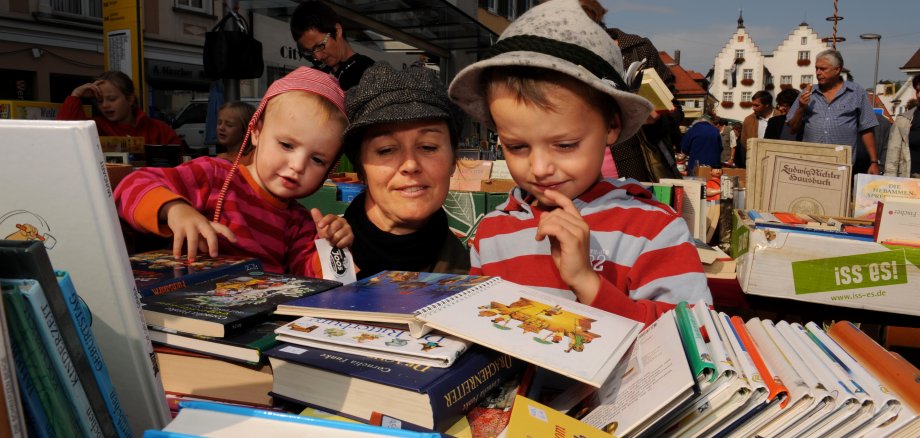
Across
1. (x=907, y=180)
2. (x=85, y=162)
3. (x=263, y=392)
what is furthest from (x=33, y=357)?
(x=907, y=180)

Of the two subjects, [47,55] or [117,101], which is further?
[47,55]

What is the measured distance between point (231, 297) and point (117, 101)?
171 inches

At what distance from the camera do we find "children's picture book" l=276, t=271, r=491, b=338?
966mm

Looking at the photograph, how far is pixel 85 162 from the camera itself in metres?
0.75

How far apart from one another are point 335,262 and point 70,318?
3.19 ft

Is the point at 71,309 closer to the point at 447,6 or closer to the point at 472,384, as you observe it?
the point at 472,384

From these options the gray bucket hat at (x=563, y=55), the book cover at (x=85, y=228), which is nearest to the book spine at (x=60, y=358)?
the book cover at (x=85, y=228)

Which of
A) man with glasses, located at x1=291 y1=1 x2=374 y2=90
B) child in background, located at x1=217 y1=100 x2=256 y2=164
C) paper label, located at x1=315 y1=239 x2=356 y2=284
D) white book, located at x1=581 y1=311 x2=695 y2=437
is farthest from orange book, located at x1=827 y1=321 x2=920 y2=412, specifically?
child in background, located at x1=217 y1=100 x2=256 y2=164

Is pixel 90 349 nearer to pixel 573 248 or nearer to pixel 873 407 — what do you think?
pixel 573 248

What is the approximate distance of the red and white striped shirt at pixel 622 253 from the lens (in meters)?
1.34

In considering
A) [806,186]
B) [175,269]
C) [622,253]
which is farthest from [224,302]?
[806,186]

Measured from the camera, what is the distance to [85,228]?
2.54 feet

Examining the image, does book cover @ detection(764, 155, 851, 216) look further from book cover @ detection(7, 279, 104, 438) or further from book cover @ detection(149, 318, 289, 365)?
book cover @ detection(7, 279, 104, 438)

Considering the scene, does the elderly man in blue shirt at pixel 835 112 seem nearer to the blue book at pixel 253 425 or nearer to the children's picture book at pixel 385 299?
the children's picture book at pixel 385 299
